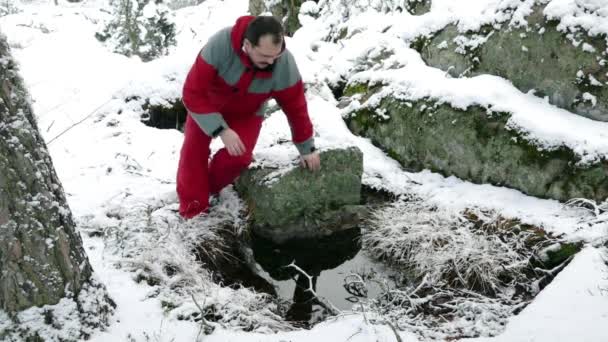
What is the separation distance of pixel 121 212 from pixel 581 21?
3788 millimetres

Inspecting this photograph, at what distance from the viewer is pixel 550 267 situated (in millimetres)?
2959

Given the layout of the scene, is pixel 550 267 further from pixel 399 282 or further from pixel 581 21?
pixel 581 21

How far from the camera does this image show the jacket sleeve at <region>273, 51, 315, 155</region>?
9.82ft

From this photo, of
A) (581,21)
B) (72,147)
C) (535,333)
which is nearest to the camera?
(535,333)

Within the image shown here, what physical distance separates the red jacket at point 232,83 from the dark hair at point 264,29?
210 millimetres

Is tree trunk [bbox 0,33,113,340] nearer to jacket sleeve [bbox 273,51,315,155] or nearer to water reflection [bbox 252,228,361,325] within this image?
water reflection [bbox 252,228,361,325]

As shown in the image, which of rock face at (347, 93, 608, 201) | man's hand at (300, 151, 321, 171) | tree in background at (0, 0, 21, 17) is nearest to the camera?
rock face at (347, 93, 608, 201)

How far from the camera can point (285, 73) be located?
300 centimetres

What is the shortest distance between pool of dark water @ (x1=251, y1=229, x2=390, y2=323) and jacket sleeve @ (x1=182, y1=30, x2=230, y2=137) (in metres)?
1.11

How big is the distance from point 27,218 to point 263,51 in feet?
4.90

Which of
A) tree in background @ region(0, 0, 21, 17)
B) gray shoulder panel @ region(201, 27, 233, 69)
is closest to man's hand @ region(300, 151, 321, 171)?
gray shoulder panel @ region(201, 27, 233, 69)

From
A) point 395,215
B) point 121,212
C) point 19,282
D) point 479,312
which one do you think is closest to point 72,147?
point 121,212

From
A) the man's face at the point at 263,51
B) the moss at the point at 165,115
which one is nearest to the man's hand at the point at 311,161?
the man's face at the point at 263,51

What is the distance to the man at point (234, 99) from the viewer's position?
2.77 meters
